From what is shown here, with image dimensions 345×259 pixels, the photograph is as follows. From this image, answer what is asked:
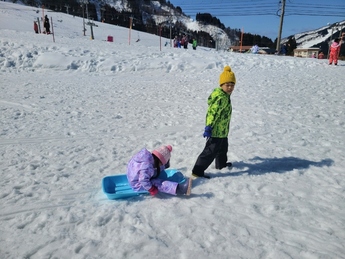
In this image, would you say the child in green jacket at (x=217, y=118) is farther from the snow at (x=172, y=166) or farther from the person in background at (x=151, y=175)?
the person in background at (x=151, y=175)

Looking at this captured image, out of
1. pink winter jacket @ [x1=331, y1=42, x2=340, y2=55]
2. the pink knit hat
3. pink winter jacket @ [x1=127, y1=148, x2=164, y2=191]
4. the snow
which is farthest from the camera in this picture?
pink winter jacket @ [x1=331, y1=42, x2=340, y2=55]

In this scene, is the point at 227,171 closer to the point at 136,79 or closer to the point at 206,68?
the point at 136,79

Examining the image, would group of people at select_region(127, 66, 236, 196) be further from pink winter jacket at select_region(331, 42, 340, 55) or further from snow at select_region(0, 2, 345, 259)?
pink winter jacket at select_region(331, 42, 340, 55)

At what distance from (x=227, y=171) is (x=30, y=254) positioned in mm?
2516

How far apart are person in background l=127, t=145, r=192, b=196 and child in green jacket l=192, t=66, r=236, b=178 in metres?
0.53

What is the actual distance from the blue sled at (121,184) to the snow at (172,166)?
0.08m

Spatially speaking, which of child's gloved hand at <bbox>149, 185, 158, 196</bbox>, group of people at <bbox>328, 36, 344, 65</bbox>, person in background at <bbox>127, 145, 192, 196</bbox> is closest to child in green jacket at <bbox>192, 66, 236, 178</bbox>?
person in background at <bbox>127, 145, 192, 196</bbox>

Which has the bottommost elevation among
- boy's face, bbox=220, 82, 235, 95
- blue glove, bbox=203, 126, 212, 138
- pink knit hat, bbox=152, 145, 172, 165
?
pink knit hat, bbox=152, 145, 172, 165

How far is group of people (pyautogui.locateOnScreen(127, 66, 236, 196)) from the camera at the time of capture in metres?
2.81

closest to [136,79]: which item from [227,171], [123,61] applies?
[123,61]

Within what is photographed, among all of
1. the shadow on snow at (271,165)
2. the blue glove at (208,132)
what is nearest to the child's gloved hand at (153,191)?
the blue glove at (208,132)

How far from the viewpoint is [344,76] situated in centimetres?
1155

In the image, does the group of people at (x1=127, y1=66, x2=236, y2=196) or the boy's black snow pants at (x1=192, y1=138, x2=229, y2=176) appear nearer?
the group of people at (x1=127, y1=66, x2=236, y2=196)

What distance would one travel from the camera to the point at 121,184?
3182 millimetres
